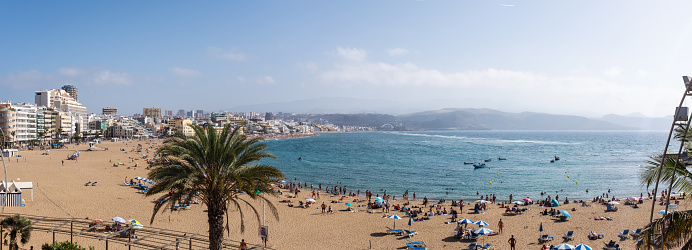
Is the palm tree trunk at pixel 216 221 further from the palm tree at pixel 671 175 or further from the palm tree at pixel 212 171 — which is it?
the palm tree at pixel 671 175

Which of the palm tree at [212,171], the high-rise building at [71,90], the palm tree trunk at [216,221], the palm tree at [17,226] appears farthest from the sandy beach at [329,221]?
the high-rise building at [71,90]

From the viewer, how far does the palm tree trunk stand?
10.1 metres

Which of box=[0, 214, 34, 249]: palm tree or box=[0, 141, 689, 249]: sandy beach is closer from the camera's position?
box=[0, 214, 34, 249]: palm tree

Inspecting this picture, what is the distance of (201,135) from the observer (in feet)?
33.1

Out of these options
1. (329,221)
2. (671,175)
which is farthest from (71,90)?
(671,175)

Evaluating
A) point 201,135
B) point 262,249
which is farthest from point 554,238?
point 201,135

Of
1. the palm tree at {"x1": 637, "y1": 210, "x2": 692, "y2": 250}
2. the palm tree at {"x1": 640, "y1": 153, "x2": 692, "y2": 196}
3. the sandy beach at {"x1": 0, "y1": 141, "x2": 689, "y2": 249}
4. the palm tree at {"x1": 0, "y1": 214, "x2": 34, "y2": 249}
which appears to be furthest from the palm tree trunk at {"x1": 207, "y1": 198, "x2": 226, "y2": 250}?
the palm tree at {"x1": 640, "y1": 153, "x2": 692, "y2": 196}

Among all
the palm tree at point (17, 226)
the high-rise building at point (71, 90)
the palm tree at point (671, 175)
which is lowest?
the palm tree at point (17, 226)

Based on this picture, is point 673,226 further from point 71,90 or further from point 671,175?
point 71,90

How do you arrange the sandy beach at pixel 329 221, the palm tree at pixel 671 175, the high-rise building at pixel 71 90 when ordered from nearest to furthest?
the palm tree at pixel 671 175, the sandy beach at pixel 329 221, the high-rise building at pixel 71 90

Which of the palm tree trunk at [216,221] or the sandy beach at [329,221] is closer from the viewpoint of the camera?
the palm tree trunk at [216,221]

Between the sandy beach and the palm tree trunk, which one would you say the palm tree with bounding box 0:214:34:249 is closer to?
the sandy beach

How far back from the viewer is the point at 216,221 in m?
10.2

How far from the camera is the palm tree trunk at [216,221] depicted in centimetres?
1008
